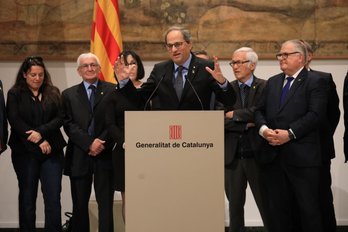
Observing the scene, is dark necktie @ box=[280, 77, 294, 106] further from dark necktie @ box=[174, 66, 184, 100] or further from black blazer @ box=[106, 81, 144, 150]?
black blazer @ box=[106, 81, 144, 150]

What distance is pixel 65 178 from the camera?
637cm

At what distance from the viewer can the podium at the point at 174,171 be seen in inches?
131

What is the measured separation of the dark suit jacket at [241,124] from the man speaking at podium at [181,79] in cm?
55

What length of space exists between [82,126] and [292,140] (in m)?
1.82

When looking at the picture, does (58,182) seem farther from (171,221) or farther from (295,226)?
(295,226)

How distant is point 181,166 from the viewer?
3348 mm

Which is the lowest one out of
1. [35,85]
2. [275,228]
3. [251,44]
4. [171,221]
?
[275,228]

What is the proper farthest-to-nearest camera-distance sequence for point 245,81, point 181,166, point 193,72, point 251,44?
point 251,44 → point 245,81 → point 193,72 → point 181,166

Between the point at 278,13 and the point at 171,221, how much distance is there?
11.7ft

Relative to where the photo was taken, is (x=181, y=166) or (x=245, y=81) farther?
(x=245, y=81)

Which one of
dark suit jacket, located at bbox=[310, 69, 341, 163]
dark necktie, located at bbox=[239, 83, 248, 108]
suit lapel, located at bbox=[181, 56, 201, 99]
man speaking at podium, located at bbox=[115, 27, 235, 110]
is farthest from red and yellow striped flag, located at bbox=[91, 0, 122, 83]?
dark suit jacket, located at bbox=[310, 69, 341, 163]

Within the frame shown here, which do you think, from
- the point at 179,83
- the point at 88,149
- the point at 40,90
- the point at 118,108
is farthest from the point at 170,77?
the point at 40,90

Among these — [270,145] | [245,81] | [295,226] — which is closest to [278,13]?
[245,81]

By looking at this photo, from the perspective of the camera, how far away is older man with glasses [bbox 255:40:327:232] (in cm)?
422
